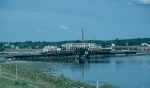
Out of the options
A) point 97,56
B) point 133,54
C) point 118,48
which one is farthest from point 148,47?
point 97,56

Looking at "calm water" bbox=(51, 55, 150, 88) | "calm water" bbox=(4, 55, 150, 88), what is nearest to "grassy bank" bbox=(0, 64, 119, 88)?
"calm water" bbox=(51, 55, 150, 88)

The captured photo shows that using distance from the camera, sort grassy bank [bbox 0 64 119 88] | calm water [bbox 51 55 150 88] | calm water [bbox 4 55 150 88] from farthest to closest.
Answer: calm water [bbox 4 55 150 88], calm water [bbox 51 55 150 88], grassy bank [bbox 0 64 119 88]

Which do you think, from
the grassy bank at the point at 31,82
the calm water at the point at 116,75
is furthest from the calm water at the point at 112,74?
the grassy bank at the point at 31,82

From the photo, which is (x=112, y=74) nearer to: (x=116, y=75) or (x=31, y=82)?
(x=116, y=75)

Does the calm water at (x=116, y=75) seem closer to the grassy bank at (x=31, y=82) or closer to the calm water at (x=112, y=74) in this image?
the calm water at (x=112, y=74)

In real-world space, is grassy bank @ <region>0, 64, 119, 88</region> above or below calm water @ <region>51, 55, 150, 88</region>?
above

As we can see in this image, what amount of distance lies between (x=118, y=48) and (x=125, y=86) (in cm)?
15288

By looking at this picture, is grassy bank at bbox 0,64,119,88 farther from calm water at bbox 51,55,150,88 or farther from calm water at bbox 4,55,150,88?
calm water at bbox 4,55,150,88

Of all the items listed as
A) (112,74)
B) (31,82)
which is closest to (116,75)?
(112,74)

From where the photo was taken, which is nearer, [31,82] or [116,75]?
[31,82]

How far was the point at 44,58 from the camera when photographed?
117125 millimetres

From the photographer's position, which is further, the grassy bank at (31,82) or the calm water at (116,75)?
the calm water at (116,75)

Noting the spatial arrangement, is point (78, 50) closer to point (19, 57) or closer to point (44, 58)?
point (44, 58)

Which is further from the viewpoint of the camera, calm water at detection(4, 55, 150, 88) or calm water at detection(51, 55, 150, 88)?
calm water at detection(4, 55, 150, 88)
